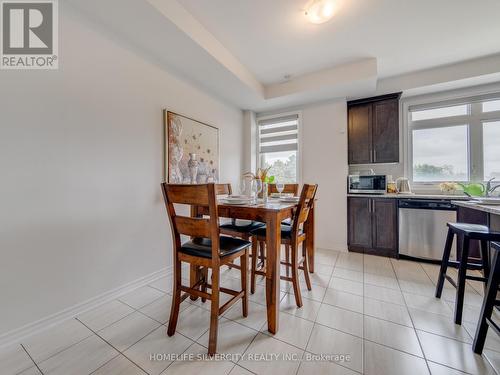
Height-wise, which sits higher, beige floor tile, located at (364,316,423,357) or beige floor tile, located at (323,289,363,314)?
beige floor tile, located at (323,289,363,314)

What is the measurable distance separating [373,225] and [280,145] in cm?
208

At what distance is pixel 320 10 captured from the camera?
1841mm

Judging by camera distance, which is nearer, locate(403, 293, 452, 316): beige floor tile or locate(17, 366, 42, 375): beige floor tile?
locate(17, 366, 42, 375): beige floor tile

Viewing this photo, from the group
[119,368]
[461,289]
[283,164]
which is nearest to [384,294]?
[461,289]

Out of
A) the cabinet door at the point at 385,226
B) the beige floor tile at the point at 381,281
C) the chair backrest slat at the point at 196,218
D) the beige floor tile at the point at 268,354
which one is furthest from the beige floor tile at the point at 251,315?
the cabinet door at the point at 385,226

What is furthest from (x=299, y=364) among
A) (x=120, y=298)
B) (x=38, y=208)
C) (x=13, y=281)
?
(x=38, y=208)

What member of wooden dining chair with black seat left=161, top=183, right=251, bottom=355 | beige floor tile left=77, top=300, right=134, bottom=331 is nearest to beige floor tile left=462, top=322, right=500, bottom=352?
wooden dining chair with black seat left=161, top=183, right=251, bottom=355

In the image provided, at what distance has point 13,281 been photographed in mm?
1375

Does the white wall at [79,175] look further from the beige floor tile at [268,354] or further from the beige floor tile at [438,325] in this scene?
the beige floor tile at [438,325]

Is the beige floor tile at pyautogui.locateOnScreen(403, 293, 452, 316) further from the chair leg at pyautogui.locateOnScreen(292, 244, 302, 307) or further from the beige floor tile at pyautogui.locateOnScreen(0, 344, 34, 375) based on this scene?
the beige floor tile at pyautogui.locateOnScreen(0, 344, 34, 375)

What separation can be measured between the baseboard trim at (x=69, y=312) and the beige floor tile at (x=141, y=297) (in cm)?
6

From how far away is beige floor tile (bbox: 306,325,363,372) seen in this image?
123 cm

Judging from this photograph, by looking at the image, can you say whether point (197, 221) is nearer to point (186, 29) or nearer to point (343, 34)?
point (186, 29)

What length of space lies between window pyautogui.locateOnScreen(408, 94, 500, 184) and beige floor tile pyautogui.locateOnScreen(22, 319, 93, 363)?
446 centimetres
